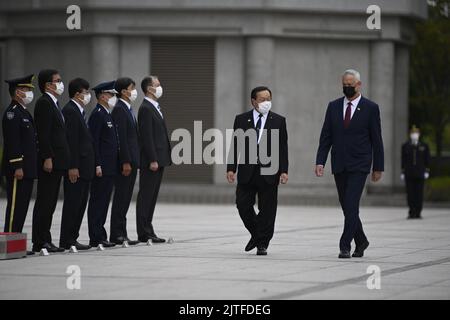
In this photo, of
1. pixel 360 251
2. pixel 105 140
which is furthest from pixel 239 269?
pixel 105 140

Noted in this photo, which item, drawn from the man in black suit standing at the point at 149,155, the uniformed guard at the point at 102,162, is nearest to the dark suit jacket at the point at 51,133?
the uniformed guard at the point at 102,162

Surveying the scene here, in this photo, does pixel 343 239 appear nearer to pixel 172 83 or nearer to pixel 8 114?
pixel 8 114

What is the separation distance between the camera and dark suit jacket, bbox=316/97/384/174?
48.8 ft

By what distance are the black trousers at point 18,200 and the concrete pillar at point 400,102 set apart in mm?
24198

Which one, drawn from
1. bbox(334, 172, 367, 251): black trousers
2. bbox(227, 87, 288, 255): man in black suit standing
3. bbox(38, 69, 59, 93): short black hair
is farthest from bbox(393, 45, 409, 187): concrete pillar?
bbox(38, 69, 59, 93): short black hair

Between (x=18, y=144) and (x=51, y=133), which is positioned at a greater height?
(x=51, y=133)

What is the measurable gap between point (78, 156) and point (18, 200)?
42.0 inches

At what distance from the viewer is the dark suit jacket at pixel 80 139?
15.7m

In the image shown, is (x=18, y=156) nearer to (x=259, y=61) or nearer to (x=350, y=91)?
(x=350, y=91)

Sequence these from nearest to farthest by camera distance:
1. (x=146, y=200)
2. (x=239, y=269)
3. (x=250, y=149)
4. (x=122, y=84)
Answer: (x=239, y=269) → (x=250, y=149) → (x=122, y=84) → (x=146, y=200)

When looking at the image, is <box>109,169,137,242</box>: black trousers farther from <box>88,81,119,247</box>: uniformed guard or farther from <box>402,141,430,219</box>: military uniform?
<box>402,141,430,219</box>: military uniform

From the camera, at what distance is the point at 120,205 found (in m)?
17.0

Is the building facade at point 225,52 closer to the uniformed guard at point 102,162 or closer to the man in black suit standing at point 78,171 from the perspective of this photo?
the uniformed guard at point 102,162
